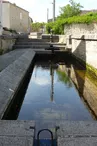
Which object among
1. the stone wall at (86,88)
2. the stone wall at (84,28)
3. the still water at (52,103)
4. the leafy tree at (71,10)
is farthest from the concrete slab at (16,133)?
the leafy tree at (71,10)

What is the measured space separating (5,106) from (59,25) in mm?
23882

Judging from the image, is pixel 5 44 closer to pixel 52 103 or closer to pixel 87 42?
pixel 87 42

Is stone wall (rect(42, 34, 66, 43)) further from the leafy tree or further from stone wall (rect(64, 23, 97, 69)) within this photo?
the leafy tree

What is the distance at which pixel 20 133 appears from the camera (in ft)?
14.2

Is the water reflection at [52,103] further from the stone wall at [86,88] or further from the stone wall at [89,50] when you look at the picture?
the stone wall at [89,50]

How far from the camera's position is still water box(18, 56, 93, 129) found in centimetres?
718

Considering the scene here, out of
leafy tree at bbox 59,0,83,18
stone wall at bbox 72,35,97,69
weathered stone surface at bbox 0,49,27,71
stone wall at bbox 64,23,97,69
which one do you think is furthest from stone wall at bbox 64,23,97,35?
leafy tree at bbox 59,0,83,18

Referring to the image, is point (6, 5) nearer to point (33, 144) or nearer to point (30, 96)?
point (30, 96)

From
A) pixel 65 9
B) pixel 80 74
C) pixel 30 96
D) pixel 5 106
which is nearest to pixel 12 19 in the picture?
pixel 65 9

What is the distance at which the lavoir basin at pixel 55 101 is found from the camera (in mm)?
7196

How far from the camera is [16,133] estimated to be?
4.32 meters

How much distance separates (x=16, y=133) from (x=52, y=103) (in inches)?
174

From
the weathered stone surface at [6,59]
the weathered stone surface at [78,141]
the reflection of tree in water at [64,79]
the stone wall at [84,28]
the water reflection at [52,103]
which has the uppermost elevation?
the stone wall at [84,28]

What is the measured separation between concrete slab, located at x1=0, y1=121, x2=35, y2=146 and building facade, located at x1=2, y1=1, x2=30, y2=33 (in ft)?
108
